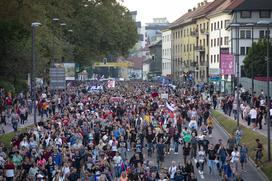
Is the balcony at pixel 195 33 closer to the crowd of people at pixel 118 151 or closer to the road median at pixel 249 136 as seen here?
the road median at pixel 249 136

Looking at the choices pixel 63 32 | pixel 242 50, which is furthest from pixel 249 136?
pixel 242 50

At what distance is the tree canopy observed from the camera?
60828 mm

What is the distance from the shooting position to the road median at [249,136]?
32.8 meters

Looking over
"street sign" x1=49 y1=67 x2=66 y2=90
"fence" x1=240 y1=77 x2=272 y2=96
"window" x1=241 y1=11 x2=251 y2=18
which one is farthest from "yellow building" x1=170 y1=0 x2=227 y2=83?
"street sign" x1=49 y1=67 x2=66 y2=90

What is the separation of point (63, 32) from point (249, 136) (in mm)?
49755

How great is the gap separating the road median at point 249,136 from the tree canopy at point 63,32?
15.6m

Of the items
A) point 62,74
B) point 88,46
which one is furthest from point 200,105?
point 88,46

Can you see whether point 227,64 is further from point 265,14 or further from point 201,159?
point 265,14

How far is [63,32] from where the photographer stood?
89000 mm

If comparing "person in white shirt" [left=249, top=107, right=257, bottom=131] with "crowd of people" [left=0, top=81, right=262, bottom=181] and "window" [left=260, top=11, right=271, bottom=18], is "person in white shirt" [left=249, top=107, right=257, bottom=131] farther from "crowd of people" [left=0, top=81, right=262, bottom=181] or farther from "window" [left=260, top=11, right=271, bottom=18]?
"window" [left=260, top=11, right=271, bottom=18]

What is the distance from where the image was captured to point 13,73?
2611 inches

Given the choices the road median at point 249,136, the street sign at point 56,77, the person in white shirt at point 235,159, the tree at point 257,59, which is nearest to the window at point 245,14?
the tree at point 257,59

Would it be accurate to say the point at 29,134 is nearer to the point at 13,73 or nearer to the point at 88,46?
the point at 13,73

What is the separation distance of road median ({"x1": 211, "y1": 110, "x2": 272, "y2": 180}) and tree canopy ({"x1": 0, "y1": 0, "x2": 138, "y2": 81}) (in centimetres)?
1562
